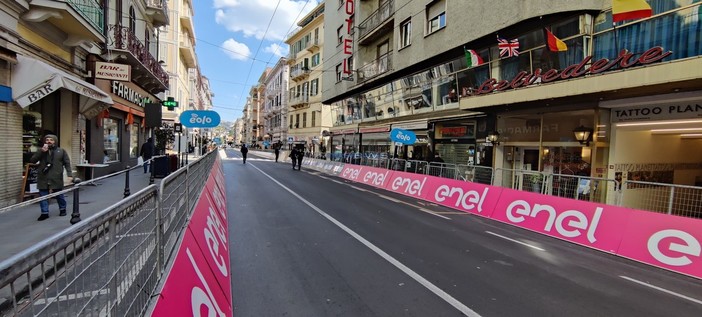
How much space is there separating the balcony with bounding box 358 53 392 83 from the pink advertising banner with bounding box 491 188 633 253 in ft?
51.3

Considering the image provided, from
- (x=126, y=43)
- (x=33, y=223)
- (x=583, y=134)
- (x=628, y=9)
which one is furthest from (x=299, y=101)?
(x=33, y=223)

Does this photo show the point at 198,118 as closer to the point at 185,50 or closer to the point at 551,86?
the point at 551,86

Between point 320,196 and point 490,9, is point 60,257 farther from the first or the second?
point 490,9

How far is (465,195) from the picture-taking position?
11.7 meters

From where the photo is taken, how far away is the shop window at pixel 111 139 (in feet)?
51.8

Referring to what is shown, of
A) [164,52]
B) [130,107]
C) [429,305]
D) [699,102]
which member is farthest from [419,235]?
[164,52]

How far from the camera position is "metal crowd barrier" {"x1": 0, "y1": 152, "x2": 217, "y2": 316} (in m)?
1.43

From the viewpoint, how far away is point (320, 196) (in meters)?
12.8

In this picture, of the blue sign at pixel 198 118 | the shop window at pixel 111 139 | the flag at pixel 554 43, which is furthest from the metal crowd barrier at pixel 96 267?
the shop window at pixel 111 139

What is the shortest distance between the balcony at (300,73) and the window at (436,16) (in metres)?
27.1

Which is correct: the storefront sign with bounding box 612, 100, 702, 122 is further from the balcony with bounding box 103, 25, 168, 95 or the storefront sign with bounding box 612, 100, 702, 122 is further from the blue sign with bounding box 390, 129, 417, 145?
the balcony with bounding box 103, 25, 168, 95

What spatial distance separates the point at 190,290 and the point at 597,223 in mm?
8174

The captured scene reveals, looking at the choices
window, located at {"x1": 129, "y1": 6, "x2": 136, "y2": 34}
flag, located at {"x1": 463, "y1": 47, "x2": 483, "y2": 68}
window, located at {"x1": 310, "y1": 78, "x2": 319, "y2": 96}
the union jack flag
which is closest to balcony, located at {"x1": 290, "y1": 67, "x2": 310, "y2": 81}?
window, located at {"x1": 310, "y1": 78, "x2": 319, "y2": 96}

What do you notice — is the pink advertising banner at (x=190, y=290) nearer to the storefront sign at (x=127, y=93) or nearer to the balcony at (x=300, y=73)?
the storefront sign at (x=127, y=93)
